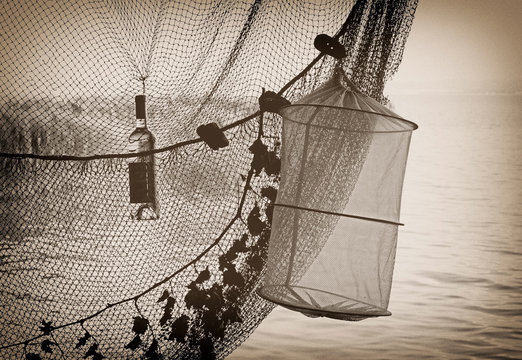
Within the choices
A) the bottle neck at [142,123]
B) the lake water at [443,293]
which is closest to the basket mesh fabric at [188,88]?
the bottle neck at [142,123]

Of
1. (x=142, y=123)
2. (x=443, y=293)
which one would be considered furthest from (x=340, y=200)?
(x=443, y=293)

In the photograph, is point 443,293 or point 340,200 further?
point 443,293

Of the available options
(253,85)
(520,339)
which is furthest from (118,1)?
(520,339)

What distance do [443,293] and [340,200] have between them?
2726 millimetres

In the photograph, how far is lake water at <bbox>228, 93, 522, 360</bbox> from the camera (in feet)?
10.9

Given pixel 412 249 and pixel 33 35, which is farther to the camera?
pixel 412 249

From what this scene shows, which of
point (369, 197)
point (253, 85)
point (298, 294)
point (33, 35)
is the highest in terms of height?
point (33, 35)

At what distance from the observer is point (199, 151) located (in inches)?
79.0

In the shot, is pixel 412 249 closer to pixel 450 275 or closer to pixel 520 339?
pixel 450 275

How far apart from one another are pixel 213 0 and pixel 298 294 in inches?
41.0

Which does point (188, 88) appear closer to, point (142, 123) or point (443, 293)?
point (142, 123)

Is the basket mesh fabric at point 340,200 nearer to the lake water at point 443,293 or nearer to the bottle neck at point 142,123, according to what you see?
the bottle neck at point 142,123

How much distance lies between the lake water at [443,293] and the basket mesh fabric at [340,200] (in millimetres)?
1646

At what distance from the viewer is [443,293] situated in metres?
4.11
